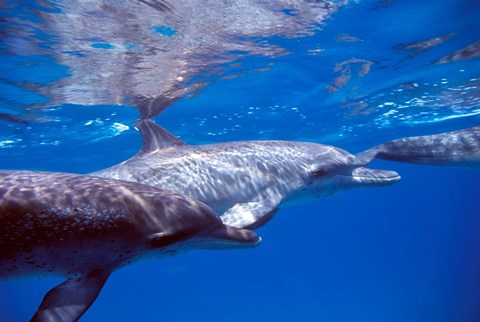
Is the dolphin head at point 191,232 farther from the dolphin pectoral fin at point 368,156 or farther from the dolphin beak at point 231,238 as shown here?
the dolphin pectoral fin at point 368,156

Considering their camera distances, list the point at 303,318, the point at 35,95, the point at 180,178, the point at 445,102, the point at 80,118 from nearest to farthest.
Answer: the point at 180,178 < the point at 35,95 < the point at 80,118 < the point at 445,102 < the point at 303,318

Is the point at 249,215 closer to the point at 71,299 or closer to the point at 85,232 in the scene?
the point at 85,232

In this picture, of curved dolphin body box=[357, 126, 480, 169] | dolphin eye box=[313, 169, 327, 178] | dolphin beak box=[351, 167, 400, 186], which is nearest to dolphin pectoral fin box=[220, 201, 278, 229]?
dolphin eye box=[313, 169, 327, 178]

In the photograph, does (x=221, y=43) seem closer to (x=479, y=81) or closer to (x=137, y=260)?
(x=137, y=260)

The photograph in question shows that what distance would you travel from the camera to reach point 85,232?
159 inches

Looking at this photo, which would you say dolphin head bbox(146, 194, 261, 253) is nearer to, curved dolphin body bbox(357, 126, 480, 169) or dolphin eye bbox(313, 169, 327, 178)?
dolphin eye bbox(313, 169, 327, 178)

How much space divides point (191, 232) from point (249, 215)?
7.08 feet

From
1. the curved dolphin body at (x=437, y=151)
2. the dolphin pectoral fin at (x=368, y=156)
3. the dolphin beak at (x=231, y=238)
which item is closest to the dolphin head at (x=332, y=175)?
the dolphin pectoral fin at (x=368, y=156)

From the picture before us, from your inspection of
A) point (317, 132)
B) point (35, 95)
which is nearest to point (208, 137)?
point (317, 132)

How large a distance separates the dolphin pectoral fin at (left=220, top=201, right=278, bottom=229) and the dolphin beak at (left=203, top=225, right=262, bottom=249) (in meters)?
1.23

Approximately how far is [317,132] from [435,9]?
1611 cm

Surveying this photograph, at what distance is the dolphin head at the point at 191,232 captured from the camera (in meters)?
4.29

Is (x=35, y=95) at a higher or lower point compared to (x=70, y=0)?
lower

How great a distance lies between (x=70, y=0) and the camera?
8.53 meters
